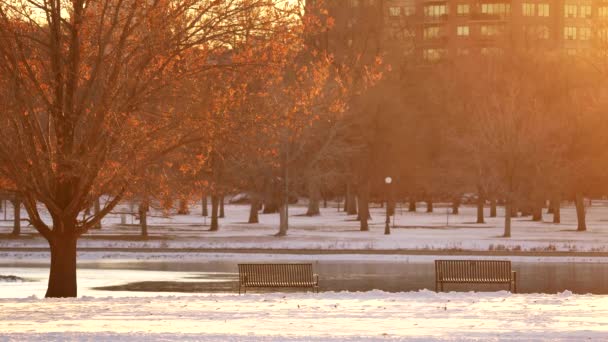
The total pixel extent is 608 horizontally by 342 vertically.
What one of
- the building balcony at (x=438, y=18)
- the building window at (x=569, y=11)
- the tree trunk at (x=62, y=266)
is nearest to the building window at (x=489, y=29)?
the building balcony at (x=438, y=18)

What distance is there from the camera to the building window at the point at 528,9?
179m

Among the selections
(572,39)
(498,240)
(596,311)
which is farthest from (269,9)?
(572,39)

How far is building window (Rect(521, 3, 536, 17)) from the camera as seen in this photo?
179 m

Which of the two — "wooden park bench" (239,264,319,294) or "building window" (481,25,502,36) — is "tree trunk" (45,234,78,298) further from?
"building window" (481,25,502,36)

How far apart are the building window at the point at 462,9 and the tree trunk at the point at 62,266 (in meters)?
161

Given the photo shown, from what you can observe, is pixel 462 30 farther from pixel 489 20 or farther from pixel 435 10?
pixel 435 10

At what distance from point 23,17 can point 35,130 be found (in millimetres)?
2664

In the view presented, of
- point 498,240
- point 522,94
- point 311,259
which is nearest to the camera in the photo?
point 311,259

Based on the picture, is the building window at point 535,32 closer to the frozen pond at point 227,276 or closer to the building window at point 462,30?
the building window at point 462,30

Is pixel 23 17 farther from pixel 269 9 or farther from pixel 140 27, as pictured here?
pixel 269 9

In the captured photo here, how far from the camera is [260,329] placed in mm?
17141

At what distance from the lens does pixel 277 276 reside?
2803cm

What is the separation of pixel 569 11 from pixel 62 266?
566 feet

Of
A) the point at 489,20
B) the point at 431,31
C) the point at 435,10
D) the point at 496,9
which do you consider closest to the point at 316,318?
the point at 431,31
